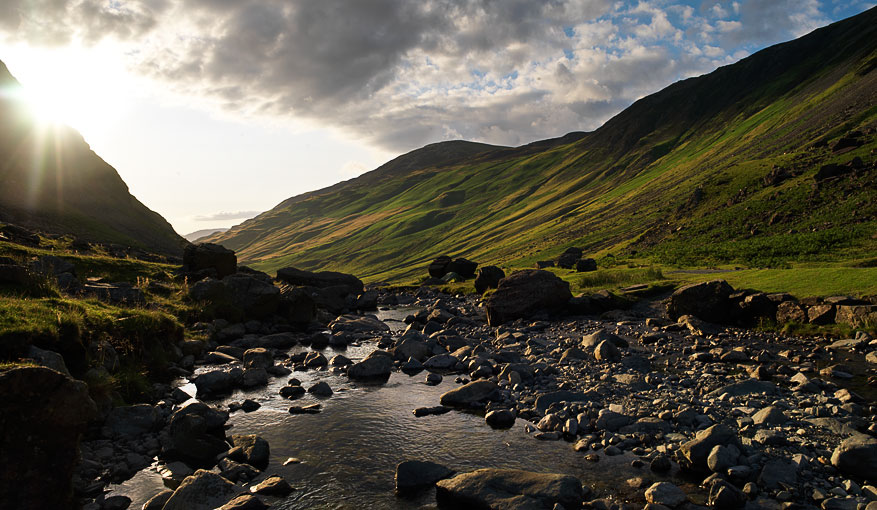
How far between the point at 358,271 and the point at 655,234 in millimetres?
110565

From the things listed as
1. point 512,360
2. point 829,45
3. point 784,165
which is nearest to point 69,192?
point 512,360

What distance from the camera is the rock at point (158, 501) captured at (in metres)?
11.1

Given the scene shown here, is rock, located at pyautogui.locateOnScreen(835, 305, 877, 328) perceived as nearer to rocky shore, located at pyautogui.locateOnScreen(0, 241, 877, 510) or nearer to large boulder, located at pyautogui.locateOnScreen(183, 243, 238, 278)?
rocky shore, located at pyautogui.locateOnScreen(0, 241, 877, 510)

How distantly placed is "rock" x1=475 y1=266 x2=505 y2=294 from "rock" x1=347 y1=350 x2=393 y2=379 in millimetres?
38271

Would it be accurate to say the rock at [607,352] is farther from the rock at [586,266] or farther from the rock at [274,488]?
the rock at [586,266]

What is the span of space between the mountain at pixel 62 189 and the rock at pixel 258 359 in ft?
217

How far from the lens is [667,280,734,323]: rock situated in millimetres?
30406

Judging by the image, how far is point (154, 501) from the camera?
440 inches

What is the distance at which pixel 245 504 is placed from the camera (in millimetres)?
11094

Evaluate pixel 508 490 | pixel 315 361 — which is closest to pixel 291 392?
pixel 315 361

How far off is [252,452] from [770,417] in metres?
16.5

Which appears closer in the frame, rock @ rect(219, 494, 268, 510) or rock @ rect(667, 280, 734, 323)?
rock @ rect(219, 494, 268, 510)

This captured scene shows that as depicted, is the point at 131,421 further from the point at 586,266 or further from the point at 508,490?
the point at 586,266

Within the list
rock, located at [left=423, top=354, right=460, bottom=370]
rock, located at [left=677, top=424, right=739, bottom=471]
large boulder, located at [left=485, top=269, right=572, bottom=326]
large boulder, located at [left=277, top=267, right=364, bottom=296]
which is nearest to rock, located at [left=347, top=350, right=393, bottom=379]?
rock, located at [left=423, top=354, right=460, bottom=370]
